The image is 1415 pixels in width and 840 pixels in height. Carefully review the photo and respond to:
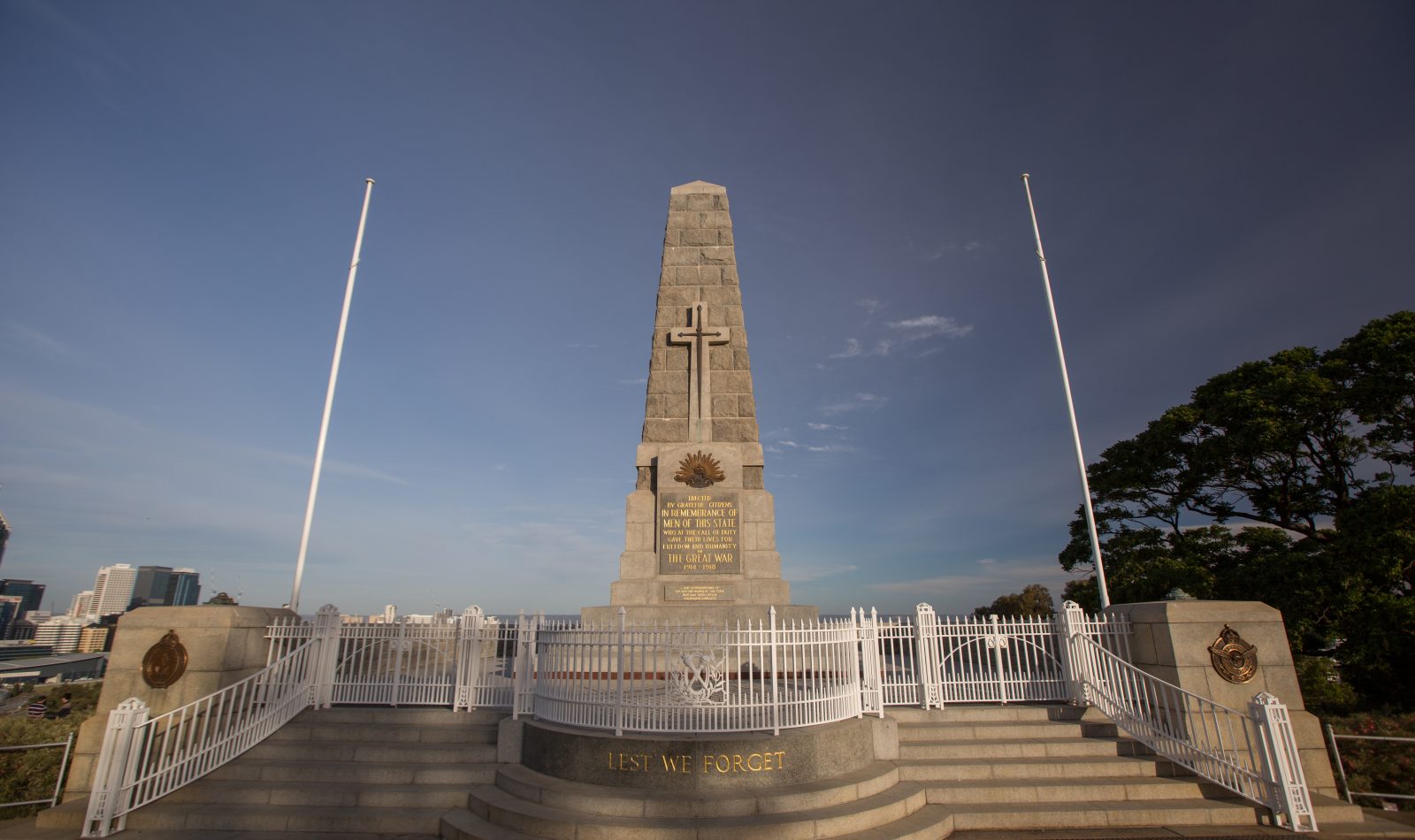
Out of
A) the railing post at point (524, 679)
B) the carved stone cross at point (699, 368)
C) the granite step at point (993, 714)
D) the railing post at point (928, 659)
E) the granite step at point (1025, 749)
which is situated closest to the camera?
the granite step at point (1025, 749)

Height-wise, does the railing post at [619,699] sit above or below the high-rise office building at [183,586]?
below

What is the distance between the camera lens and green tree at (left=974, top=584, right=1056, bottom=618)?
27309mm

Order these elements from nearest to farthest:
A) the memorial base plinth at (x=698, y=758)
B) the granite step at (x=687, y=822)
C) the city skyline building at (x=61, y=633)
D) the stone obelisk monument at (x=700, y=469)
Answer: the granite step at (x=687, y=822) → the memorial base plinth at (x=698, y=758) → the stone obelisk monument at (x=700, y=469) → the city skyline building at (x=61, y=633)

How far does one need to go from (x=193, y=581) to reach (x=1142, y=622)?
145 metres

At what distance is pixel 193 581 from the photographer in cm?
11125

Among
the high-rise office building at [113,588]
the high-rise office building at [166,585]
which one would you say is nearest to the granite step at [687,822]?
the high-rise office building at [166,585]

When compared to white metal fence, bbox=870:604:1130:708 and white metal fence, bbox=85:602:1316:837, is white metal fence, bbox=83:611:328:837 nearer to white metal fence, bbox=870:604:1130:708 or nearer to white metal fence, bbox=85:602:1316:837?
white metal fence, bbox=85:602:1316:837

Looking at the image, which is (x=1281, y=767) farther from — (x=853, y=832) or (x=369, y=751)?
(x=369, y=751)

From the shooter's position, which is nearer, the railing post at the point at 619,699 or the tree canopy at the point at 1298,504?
the railing post at the point at 619,699

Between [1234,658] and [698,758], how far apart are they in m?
7.53

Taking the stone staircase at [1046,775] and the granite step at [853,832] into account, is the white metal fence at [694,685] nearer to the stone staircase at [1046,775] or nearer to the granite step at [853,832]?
the stone staircase at [1046,775]

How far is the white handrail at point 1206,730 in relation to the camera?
694 centimetres

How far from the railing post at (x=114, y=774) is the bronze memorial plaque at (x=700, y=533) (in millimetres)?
7993

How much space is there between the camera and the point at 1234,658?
8422 millimetres
